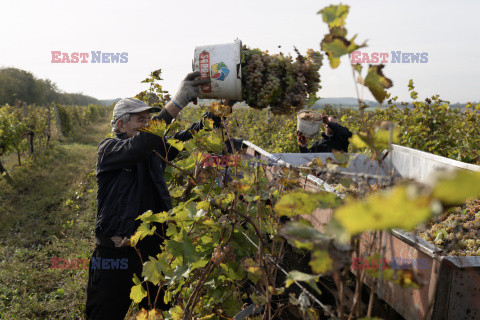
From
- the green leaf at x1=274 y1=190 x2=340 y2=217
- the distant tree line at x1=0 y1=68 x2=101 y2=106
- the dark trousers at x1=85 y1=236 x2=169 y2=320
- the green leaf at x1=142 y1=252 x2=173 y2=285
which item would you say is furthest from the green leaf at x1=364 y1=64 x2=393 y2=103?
the distant tree line at x1=0 y1=68 x2=101 y2=106

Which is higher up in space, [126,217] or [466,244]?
[126,217]

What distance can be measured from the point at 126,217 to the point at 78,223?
4073 mm

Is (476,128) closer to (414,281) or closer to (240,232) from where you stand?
(240,232)

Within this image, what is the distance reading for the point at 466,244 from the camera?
7.91 ft

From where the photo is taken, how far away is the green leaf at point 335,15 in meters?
0.73

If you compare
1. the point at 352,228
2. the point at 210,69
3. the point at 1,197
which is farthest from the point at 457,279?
the point at 1,197

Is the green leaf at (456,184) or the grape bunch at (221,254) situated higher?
the green leaf at (456,184)

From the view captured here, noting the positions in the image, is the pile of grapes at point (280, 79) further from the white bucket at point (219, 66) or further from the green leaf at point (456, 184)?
the green leaf at point (456, 184)

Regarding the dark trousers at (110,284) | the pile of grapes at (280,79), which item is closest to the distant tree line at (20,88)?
the dark trousers at (110,284)

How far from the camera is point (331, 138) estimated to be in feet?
17.1

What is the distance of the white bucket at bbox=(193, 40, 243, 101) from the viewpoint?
89.8 inches

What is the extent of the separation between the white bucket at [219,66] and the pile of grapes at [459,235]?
68.6 inches

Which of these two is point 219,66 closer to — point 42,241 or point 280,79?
point 280,79

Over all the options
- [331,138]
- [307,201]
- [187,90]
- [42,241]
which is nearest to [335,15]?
[307,201]
